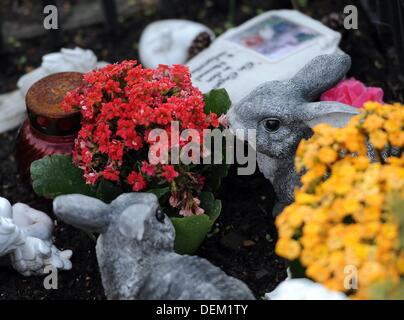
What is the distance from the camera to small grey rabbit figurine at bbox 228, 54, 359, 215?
2.14m

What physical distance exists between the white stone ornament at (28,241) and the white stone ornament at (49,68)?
810 millimetres

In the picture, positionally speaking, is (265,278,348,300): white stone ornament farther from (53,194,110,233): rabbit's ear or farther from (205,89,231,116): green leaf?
(205,89,231,116): green leaf

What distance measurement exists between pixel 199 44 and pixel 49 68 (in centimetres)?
70

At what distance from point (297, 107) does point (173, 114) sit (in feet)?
1.31

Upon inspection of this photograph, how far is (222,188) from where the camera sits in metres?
2.76

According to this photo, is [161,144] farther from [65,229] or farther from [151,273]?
[65,229]

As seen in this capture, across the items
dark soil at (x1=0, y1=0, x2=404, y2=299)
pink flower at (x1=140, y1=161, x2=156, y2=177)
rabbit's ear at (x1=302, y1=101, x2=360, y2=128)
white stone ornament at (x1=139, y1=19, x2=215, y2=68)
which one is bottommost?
dark soil at (x1=0, y1=0, x2=404, y2=299)

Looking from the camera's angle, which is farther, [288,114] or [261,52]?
[261,52]

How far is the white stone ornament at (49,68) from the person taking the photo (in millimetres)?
3059

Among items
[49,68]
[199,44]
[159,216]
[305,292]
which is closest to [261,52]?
[199,44]

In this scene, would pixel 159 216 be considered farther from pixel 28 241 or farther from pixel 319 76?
pixel 319 76

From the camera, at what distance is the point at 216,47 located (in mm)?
3070

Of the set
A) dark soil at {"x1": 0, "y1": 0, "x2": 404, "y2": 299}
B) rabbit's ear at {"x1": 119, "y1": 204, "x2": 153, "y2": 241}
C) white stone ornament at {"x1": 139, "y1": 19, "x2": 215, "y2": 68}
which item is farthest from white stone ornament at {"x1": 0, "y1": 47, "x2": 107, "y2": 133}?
rabbit's ear at {"x1": 119, "y1": 204, "x2": 153, "y2": 241}

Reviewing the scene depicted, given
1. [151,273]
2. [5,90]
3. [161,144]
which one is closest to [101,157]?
[161,144]
